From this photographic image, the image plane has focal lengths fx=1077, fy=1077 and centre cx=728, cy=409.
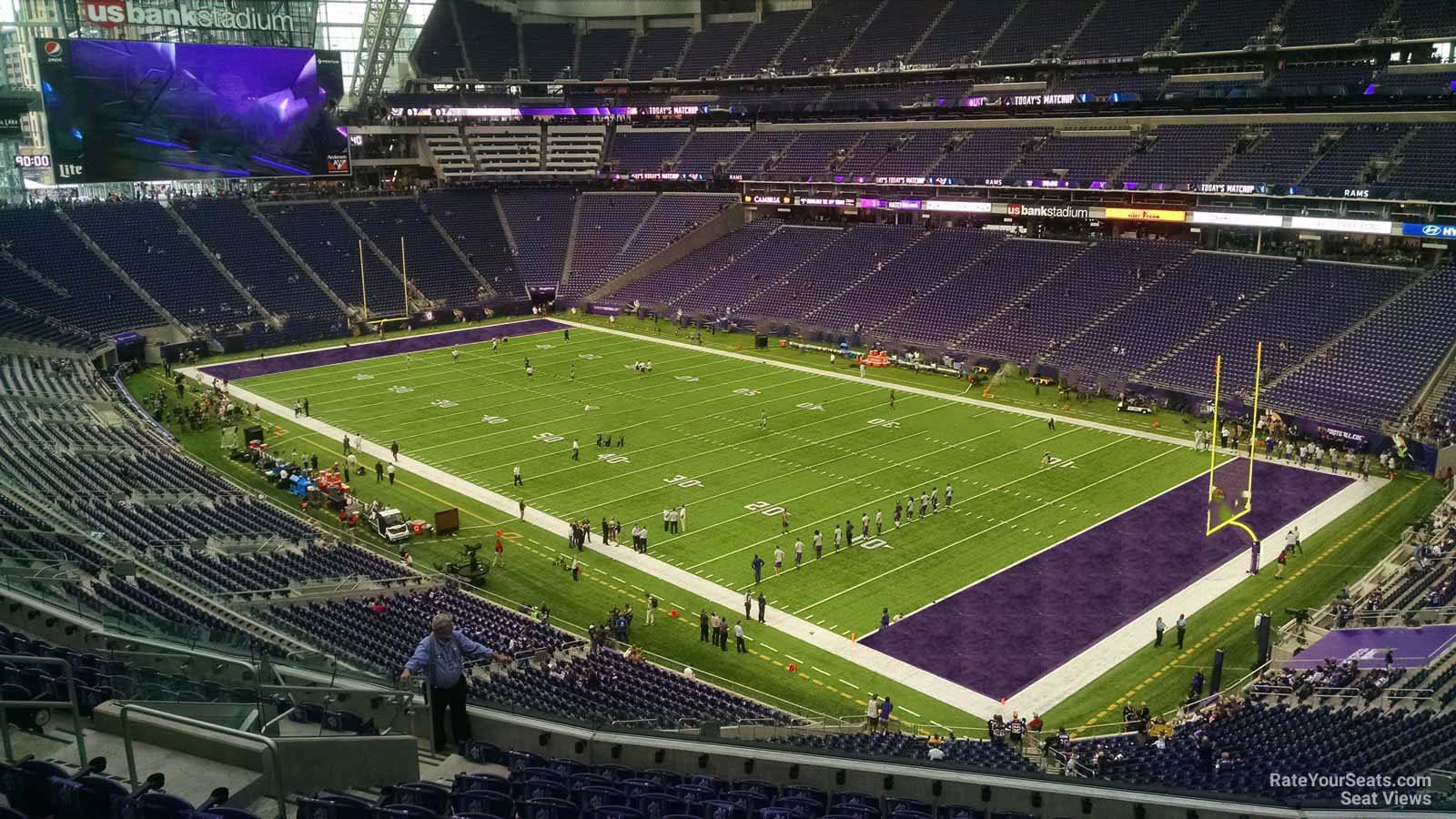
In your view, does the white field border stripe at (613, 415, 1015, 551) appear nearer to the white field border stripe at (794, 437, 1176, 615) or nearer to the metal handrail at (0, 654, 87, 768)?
the white field border stripe at (794, 437, 1176, 615)

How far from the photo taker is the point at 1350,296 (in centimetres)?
4816

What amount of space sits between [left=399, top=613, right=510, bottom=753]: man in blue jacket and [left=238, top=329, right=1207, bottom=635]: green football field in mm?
15886

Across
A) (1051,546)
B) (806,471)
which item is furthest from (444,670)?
(806,471)

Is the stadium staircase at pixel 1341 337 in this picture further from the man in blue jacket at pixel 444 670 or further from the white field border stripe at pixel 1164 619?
the man in blue jacket at pixel 444 670

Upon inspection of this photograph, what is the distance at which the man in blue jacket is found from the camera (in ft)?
35.0

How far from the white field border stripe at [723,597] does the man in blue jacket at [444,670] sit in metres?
14.0

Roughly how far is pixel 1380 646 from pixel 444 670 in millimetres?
19395

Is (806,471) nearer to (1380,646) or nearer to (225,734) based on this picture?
(1380,646)

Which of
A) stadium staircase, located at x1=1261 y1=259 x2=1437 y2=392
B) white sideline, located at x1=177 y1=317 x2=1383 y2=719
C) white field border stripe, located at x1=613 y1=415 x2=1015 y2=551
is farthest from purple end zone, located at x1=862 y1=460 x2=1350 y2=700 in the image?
stadium staircase, located at x1=1261 y1=259 x2=1437 y2=392

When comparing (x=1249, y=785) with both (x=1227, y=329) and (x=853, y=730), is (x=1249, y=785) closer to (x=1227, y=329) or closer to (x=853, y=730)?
(x=853, y=730)

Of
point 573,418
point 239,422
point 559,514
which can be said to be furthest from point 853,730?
point 239,422

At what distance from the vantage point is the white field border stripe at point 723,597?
23.4 metres

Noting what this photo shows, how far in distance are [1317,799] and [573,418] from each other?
121 feet

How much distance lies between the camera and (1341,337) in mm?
45812
